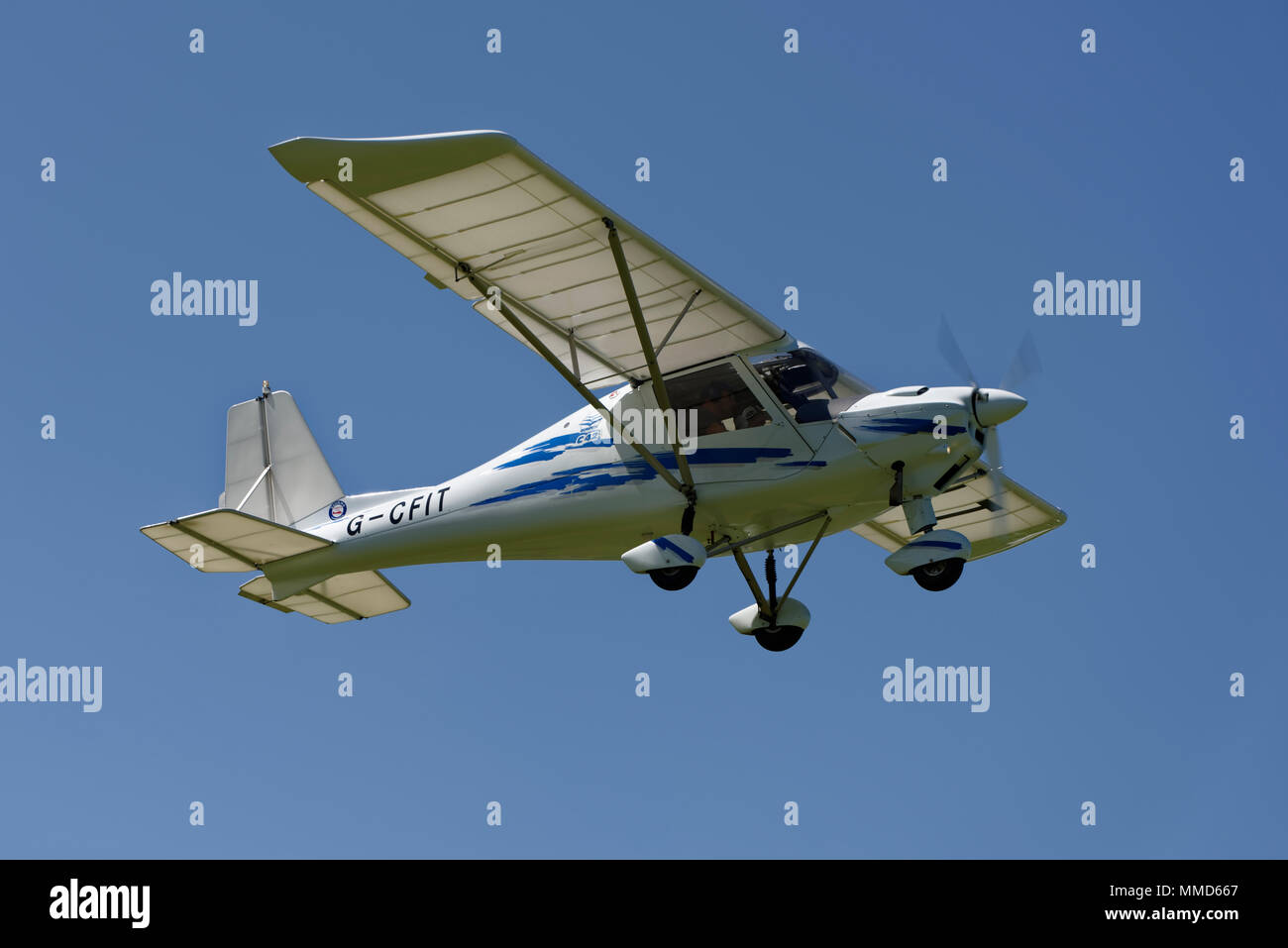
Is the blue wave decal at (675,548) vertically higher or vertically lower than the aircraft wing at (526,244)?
lower

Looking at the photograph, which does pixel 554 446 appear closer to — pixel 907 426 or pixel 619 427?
pixel 619 427

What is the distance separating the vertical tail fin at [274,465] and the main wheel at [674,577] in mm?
5370

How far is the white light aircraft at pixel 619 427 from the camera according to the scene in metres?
15.2

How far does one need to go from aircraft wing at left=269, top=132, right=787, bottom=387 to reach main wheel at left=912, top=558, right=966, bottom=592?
8.81 ft

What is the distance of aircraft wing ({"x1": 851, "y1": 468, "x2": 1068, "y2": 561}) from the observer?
20.0 meters

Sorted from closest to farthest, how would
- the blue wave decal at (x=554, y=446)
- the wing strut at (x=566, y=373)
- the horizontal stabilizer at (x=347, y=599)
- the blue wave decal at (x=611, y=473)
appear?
1. the wing strut at (x=566, y=373)
2. the blue wave decal at (x=611, y=473)
3. the blue wave decal at (x=554, y=446)
4. the horizontal stabilizer at (x=347, y=599)

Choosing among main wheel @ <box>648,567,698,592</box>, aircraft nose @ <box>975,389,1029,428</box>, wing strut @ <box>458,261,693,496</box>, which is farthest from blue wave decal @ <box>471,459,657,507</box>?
aircraft nose @ <box>975,389,1029,428</box>

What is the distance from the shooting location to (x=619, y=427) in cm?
1669

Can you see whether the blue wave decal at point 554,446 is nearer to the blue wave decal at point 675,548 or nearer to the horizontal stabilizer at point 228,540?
the blue wave decal at point 675,548

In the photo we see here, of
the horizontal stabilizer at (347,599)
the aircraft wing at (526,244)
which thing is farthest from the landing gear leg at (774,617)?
the horizontal stabilizer at (347,599)

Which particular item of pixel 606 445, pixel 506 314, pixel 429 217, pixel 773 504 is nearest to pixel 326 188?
pixel 429 217

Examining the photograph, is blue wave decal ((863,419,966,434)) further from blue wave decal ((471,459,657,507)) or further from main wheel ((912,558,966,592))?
blue wave decal ((471,459,657,507))

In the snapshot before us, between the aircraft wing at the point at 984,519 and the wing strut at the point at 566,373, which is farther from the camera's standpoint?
the aircraft wing at the point at 984,519


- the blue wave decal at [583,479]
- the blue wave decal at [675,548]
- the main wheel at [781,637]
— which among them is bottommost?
the main wheel at [781,637]
